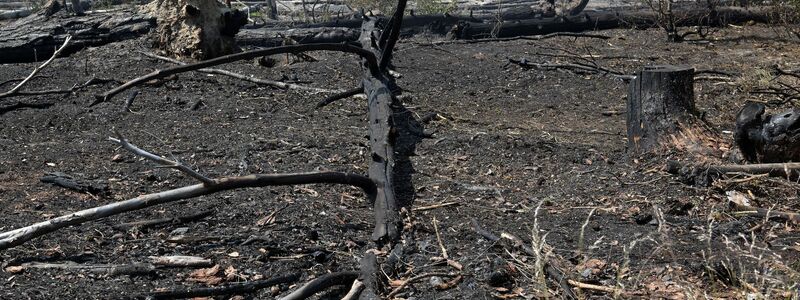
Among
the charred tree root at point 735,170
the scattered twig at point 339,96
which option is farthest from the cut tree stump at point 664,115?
the scattered twig at point 339,96

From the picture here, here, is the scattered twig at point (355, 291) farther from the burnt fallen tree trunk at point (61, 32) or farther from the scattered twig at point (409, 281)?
the burnt fallen tree trunk at point (61, 32)

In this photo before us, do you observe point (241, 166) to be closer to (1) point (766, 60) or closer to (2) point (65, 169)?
(2) point (65, 169)

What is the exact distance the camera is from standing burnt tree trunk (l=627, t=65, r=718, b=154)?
5.48m

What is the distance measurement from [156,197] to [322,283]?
0.81m

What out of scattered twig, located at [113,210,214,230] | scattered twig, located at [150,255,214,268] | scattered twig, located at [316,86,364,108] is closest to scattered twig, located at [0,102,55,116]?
scattered twig, located at [316,86,364,108]

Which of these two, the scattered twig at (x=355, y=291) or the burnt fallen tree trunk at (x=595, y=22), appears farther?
the burnt fallen tree trunk at (x=595, y=22)

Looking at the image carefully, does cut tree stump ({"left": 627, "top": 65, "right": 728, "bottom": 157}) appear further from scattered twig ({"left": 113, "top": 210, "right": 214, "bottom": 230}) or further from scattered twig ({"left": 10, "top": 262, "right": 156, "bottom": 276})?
scattered twig ({"left": 10, "top": 262, "right": 156, "bottom": 276})

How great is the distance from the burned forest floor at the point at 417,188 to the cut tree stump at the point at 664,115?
0.16 meters

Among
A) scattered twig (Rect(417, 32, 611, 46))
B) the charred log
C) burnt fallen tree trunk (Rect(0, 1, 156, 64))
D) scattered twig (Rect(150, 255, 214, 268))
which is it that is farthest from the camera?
scattered twig (Rect(417, 32, 611, 46))

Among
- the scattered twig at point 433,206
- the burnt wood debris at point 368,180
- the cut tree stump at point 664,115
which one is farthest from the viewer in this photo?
the cut tree stump at point 664,115

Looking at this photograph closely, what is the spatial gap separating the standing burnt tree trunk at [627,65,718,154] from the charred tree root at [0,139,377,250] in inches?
80.8

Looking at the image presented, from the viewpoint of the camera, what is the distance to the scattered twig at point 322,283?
3.38m

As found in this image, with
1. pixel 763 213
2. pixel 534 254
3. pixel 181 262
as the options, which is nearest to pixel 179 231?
pixel 181 262

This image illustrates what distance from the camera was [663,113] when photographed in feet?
18.2
